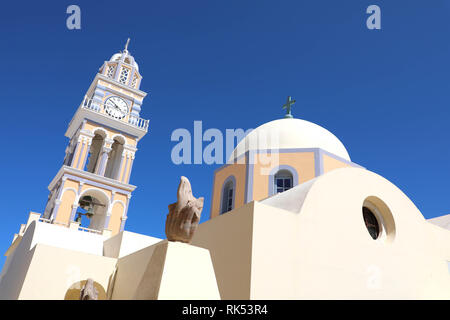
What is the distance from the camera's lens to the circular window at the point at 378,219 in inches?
354

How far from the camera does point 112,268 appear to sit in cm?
994

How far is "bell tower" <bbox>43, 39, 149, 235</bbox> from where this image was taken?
64.2 feet

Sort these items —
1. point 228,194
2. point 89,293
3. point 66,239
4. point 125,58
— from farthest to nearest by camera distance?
1. point 125,58
2. point 66,239
3. point 228,194
4. point 89,293

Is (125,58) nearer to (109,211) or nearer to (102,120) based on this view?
(102,120)

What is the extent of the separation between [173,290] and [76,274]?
16.7 ft

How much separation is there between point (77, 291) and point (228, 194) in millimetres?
5348

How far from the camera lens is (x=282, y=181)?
1132 cm

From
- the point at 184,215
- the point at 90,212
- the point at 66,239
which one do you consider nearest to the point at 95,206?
the point at 90,212

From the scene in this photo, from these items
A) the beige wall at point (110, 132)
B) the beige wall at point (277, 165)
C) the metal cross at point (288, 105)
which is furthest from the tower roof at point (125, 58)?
the beige wall at point (277, 165)

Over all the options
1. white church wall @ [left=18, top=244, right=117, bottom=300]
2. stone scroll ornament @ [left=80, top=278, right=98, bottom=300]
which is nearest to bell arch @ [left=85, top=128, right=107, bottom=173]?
white church wall @ [left=18, top=244, right=117, bottom=300]

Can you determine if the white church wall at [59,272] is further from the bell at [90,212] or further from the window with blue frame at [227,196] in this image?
the bell at [90,212]

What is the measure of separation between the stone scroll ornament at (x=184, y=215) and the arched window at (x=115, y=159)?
53.3ft

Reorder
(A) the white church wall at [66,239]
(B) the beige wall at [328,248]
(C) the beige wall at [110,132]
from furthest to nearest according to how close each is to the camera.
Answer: (C) the beige wall at [110,132], (A) the white church wall at [66,239], (B) the beige wall at [328,248]
